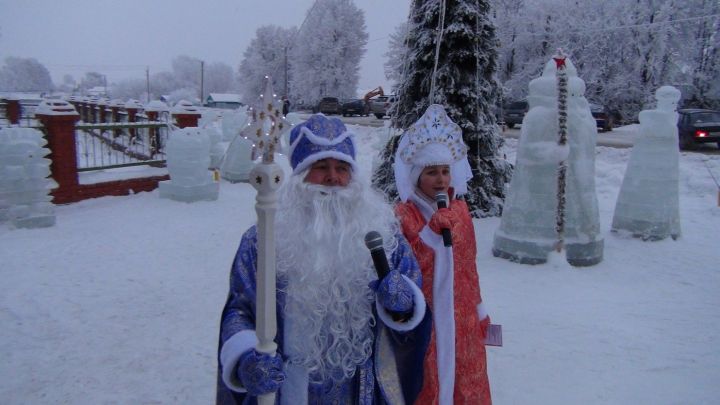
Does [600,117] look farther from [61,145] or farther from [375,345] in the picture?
[375,345]

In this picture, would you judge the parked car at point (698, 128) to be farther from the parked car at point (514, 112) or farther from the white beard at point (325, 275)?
the white beard at point (325, 275)

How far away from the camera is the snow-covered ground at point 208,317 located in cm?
385

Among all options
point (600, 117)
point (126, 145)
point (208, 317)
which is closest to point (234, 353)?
point (208, 317)

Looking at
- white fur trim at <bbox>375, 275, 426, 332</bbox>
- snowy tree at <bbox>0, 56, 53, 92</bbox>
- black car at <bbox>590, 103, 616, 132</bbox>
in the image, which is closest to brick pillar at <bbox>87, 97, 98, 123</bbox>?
black car at <bbox>590, 103, 616, 132</bbox>

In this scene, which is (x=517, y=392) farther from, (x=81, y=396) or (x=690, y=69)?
(x=690, y=69)

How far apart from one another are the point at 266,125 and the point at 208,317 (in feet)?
12.4

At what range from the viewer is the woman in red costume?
2438 millimetres

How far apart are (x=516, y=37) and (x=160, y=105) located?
19.2 m

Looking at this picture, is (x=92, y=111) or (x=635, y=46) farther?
(x=635, y=46)

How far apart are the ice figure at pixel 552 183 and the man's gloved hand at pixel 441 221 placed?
4529mm

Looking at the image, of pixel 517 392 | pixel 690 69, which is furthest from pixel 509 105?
pixel 517 392

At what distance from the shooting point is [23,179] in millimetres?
7539

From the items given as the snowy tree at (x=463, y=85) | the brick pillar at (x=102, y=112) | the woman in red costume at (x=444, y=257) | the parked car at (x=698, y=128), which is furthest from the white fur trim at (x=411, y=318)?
the brick pillar at (x=102, y=112)

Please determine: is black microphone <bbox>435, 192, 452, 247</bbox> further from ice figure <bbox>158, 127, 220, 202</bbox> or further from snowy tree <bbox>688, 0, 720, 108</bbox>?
snowy tree <bbox>688, 0, 720, 108</bbox>
